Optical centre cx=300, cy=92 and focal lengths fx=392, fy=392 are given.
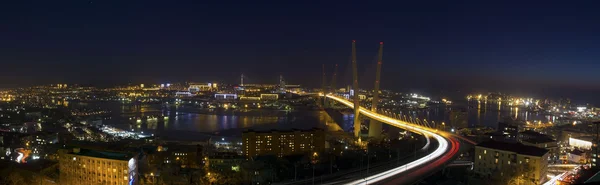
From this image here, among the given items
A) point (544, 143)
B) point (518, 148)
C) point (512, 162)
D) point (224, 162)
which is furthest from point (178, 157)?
point (544, 143)

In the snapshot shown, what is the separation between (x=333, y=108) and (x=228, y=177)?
15.2 metres

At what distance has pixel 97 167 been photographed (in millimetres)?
5074

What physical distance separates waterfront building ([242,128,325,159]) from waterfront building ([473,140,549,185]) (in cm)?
372

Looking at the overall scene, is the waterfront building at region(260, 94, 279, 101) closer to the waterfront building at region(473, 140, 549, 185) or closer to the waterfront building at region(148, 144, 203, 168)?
the waterfront building at region(148, 144, 203, 168)

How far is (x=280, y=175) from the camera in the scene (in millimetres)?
6398

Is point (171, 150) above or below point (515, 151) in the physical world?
below

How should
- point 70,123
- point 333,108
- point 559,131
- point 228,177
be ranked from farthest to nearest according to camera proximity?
point 333,108, point 70,123, point 559,131, point 228,177

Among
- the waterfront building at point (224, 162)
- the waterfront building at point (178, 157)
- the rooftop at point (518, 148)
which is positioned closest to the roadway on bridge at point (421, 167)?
the rooftop at point (518, 148)

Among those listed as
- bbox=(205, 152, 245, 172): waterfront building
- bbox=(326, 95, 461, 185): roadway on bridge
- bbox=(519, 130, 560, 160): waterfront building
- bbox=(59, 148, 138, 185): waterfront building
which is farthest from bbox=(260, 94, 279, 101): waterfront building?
bbox=(59, 148, 138, 185): waterfront building

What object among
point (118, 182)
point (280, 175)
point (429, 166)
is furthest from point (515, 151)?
point (118, 182)

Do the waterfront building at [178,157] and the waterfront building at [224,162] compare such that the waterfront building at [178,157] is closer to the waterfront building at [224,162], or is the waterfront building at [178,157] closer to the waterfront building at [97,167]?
the waterfront building at [224,162]

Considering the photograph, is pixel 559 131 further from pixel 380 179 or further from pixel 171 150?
pixel 171 150

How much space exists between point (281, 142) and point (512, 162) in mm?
4471

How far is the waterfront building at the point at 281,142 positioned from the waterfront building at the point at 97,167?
2997mm
